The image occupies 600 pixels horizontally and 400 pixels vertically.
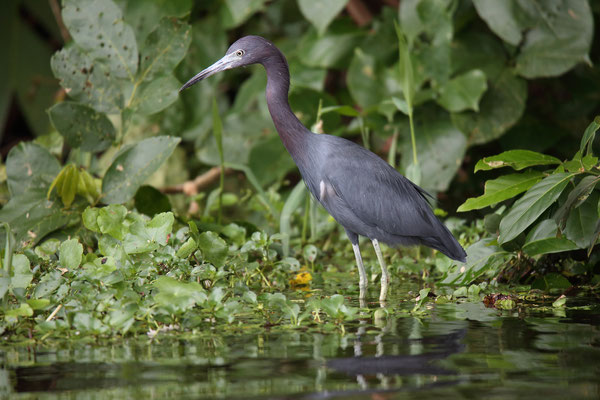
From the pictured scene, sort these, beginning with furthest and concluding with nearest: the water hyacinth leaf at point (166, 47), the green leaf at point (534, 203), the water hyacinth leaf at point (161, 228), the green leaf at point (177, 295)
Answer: the water hyacinth leaf at point (166, 47), the water hyacinth leaf at point (161, 228), the green leaf at point (534, 203), the green leaf at point (177, 295)

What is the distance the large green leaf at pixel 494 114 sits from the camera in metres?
5.65

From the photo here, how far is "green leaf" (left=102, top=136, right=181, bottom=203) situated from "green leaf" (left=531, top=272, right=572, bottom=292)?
219 centimetres

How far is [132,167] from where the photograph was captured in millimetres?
A: 4645

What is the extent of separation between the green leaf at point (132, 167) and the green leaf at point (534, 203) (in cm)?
199

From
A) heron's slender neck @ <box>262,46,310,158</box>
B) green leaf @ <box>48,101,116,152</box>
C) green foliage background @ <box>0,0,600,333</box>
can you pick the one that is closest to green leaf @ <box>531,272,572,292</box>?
green foliage background @ <box>0,0,600,333</box>

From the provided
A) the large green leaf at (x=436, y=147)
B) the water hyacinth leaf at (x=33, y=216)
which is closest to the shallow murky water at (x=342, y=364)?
the water hyacinth leaf at (x=33, y=216)

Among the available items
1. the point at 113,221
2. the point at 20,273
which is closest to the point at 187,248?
the point at 113,221

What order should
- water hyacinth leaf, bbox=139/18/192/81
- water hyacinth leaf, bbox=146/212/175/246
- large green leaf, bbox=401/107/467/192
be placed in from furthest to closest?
large green leaf, bbox=401/107/467/192
water hyacinth leaf, bbox=139/18/192/81
water hyacinth leaf, bbox=146/212/175/246

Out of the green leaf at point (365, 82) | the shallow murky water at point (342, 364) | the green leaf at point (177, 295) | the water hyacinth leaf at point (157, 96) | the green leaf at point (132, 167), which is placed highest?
the green leaf at point (365, 82)

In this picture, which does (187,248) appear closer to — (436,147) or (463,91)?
(436,147)

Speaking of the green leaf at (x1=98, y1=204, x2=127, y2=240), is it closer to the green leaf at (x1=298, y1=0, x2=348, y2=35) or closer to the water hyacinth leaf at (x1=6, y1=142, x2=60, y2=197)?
the water hyacinth leaf at (x1=6, y1=142, x2=60, y2=197)

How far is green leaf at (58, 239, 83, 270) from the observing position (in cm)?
367

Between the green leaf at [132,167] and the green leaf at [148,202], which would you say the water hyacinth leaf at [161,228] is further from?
the green leaf at [148,202]

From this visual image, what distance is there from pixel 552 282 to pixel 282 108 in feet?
5.53
